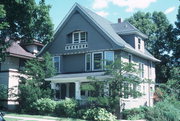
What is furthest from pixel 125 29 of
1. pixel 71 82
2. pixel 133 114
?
pixel 133 114

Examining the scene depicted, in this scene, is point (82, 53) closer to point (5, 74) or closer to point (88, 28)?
point (88, 28)

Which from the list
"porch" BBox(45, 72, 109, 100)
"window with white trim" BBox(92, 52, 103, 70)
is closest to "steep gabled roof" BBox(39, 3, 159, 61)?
"window with white trim" BBox(92, 52, 103, 70)

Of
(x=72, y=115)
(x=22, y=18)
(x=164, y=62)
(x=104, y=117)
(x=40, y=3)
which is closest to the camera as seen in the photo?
(x=104, y=117)

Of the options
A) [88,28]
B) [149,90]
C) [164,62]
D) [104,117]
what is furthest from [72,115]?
[164,62]

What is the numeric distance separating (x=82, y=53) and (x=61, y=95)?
524 cm

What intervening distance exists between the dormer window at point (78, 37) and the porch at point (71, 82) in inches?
149

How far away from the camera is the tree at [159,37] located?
170 feet

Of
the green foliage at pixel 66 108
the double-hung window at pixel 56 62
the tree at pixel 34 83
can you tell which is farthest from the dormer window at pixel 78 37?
the green foliage at pixel 66 108

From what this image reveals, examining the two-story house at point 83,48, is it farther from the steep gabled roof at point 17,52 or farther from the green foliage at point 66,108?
the green foliage at point 66,108

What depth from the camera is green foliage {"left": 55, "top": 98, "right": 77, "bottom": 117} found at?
24.4 metres

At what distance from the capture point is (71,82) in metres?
28.9

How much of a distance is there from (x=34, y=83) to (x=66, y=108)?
16.8 feet

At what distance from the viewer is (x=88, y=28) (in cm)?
3016

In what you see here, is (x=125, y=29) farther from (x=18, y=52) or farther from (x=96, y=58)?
(x=18, y=52)
